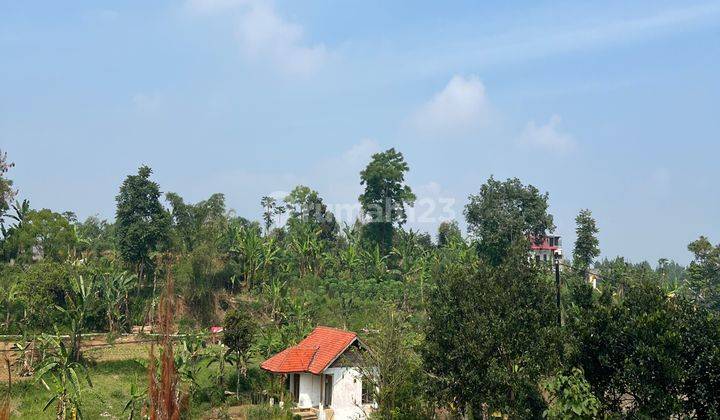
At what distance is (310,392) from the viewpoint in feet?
76.3

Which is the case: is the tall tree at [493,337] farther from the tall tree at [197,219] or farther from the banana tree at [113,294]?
the tall tree at [197,219]

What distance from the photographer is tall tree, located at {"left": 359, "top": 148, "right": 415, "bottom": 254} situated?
170ft

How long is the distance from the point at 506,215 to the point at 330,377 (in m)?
28.3

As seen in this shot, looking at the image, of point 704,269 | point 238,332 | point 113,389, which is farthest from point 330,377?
point 704,269

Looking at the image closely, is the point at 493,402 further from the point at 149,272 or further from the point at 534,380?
the point at 149,272

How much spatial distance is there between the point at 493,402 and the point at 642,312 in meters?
4.50

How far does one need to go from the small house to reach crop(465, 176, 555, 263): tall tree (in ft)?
87.4

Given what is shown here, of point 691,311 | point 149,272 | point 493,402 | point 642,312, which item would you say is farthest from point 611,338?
point 149,272

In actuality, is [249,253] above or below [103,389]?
above

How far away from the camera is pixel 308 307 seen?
122 ft

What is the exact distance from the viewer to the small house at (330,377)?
22.5 metres

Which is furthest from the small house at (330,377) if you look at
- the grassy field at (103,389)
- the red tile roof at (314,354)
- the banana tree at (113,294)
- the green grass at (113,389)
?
the banana tree at (113,294)

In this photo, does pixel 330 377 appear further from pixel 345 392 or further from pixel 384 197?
pixel 384 197

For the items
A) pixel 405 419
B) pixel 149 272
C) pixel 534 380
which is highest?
pixel 149 272
